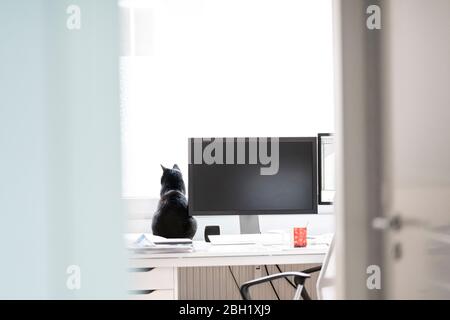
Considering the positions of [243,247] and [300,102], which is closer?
[243,247]

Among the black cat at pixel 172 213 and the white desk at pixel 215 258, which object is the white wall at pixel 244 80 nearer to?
the black cat at pixel 172 213

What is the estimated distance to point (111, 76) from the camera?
2.72 ft

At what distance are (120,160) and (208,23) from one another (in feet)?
4.19

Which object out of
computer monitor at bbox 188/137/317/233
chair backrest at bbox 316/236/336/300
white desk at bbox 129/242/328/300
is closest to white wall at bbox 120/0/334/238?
computer monitor at bbox 188/137/317/233

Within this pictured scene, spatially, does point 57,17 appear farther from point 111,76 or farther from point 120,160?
point 120,160

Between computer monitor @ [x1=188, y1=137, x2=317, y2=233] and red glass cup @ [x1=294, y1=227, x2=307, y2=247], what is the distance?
14 cm

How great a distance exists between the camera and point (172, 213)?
5.95ft

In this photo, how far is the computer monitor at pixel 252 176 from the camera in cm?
184

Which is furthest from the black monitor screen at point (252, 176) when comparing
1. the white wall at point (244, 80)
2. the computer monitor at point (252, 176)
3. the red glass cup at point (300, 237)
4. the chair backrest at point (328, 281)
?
the chair backrest at point (328, 281)

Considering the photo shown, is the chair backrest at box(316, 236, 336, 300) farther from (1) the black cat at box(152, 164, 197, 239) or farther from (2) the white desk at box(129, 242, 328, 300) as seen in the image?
(1) the black cat at box(152, 164, 197, 239)

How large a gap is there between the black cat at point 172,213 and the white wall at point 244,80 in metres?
→ 0.15

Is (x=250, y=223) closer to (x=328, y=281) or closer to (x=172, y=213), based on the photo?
(x=172, y=213)

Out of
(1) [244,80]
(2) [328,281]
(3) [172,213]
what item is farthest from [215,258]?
(1) [244,80]
